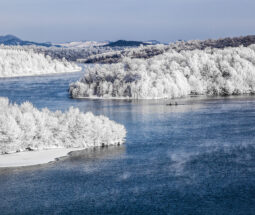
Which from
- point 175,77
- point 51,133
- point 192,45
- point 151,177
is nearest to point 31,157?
point 51,133

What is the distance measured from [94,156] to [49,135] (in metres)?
4.77

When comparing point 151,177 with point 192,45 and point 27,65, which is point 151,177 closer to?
point 192,45

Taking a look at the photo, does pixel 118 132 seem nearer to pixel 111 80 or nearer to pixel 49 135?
pixel 49 135

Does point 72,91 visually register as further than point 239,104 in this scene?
Yes

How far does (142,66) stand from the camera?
280 feet

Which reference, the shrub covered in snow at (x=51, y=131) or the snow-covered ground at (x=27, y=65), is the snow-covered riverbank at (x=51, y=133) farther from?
the snow-covered ground at (x=27, y=65)

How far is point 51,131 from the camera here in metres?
38.3

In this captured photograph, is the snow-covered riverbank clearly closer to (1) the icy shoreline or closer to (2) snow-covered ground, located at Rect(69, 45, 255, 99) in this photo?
(1) the icy shoreline

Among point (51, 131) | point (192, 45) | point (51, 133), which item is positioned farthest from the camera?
point (192, 45)

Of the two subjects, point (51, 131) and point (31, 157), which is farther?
point (51, 131)

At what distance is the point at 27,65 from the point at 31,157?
111321 millimetres

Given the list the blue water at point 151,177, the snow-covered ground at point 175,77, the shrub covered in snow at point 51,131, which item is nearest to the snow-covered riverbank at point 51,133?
the shrub covered in snow at point 51,131

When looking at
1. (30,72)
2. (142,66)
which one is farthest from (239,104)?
(30,72)

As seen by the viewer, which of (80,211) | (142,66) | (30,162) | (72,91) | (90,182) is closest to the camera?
(80,211)
